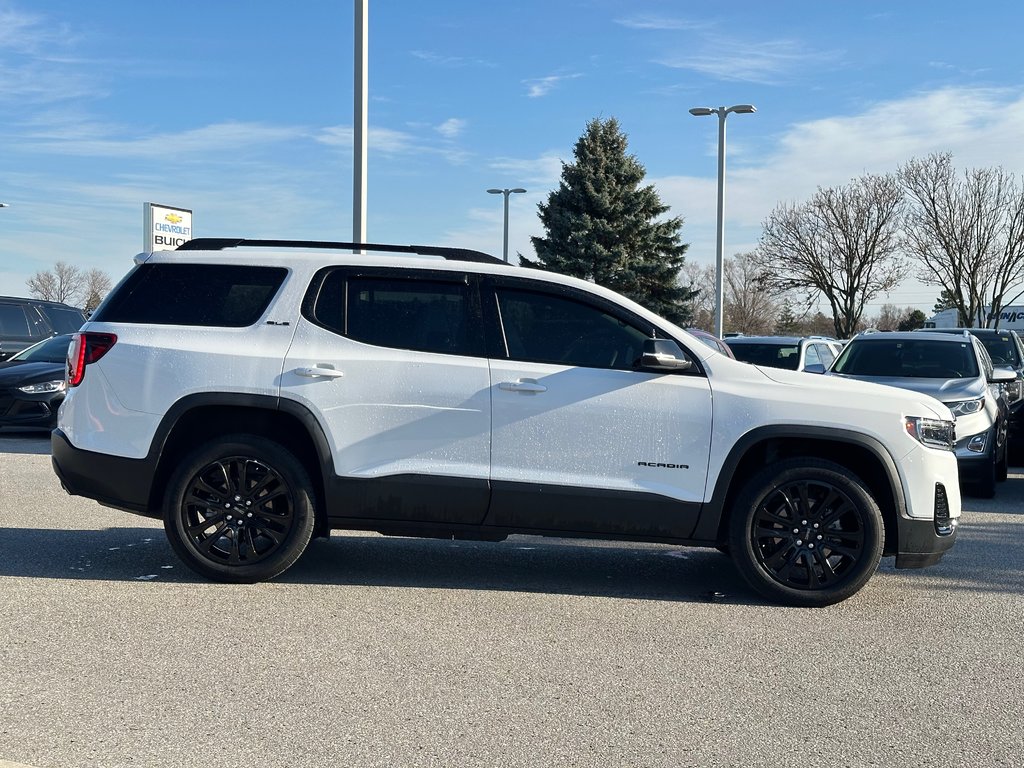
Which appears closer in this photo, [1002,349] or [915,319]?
[1002,349]

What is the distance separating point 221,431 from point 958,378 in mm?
8074

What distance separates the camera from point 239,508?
5879mm

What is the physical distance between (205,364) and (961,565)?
4985mm

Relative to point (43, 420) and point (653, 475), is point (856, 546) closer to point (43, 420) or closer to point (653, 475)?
point (653, 475)

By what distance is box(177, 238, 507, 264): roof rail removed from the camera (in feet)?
20.3

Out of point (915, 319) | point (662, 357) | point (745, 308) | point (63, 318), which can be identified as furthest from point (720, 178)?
point (915, 319)

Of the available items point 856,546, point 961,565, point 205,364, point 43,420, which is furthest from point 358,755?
point 43,420

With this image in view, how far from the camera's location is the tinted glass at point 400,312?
19.3ft

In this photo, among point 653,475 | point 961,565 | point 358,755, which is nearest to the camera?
point 358,755

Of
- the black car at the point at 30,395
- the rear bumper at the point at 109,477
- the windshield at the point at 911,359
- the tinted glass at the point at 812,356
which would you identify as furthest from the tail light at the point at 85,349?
the tinted glass at the point at 812,356

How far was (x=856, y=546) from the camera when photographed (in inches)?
226

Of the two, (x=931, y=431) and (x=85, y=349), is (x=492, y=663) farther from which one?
(x=85, y=349)

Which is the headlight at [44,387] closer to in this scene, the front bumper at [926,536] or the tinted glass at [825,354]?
the tinted glass at [825,354]

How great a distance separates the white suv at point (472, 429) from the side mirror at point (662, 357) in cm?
1
